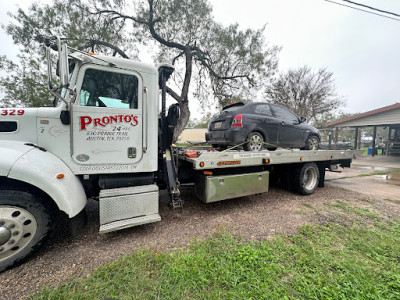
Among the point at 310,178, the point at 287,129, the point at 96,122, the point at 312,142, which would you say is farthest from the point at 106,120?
the point at 312,142

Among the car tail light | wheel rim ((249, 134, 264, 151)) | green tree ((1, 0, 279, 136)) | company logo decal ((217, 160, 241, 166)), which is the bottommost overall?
company logo decal ((217, 160, 241, 166))

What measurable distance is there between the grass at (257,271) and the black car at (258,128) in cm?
222

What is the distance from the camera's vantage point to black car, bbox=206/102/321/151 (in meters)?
4.03

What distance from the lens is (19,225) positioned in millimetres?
1977

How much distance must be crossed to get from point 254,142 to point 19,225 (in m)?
4.14

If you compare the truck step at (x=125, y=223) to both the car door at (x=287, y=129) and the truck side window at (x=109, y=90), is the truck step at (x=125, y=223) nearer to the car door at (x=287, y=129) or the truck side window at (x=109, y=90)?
the truck side window at (x=109, y=90)

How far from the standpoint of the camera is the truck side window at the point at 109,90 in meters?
2.37

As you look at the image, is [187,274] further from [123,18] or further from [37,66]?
[123,18]

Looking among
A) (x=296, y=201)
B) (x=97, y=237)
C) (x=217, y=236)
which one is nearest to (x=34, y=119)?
(x=97, y=237)

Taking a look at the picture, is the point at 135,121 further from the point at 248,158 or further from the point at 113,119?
the point at 248,158

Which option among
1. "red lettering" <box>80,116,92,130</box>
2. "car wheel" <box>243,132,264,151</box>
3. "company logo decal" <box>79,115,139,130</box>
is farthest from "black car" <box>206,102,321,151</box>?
"red lettering" <box>80,116,92,130</box>

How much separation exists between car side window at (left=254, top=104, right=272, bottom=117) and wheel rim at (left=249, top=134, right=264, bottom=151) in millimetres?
640

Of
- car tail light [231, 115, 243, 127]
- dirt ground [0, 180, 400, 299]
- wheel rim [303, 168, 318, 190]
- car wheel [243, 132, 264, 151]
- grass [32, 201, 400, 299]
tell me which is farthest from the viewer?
wheel rim [303, 168, 318, 190]

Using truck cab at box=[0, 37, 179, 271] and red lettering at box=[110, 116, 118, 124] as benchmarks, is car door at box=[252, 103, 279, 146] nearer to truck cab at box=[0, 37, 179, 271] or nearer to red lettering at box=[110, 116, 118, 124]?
truck cab at box=[0, 37, 179, 271]
